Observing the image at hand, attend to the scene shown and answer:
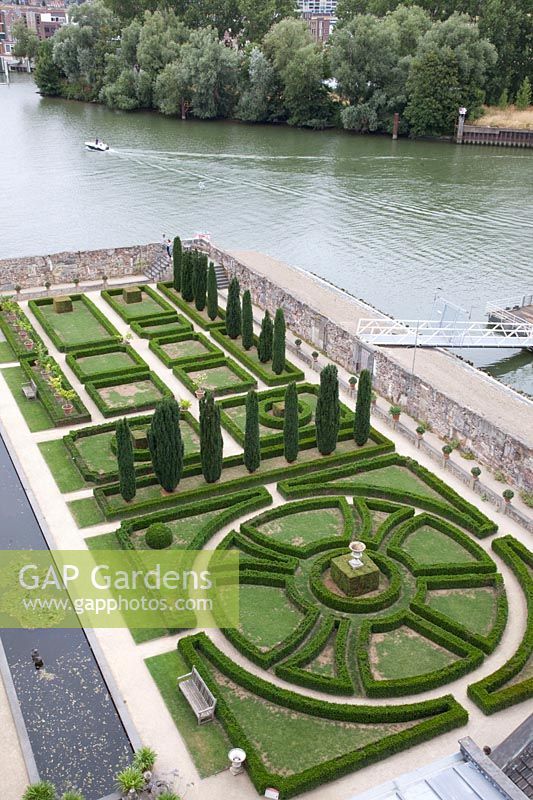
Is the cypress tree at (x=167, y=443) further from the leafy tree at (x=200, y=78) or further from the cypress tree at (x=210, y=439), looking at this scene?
the leafy tree at (x=200, y=78)

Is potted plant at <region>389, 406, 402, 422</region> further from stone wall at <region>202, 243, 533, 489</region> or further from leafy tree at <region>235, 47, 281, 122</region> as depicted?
leafy tree at <region>235, 47, 281, 122</region>

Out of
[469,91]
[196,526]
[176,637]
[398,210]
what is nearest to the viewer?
[176,637]

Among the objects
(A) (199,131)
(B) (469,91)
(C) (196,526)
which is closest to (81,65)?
(A) (199,131)

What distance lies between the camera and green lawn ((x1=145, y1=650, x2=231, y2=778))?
19.0 metres

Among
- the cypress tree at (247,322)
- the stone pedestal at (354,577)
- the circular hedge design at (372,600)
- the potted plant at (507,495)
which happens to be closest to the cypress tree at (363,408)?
the circular hedge design at (372,600)

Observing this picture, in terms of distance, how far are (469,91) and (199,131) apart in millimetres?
37545

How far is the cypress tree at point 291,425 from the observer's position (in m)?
31.6

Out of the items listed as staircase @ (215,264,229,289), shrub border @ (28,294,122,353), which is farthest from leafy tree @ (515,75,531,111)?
shrub border @ (28,294,122,353)

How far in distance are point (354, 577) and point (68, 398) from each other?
16.9 metres

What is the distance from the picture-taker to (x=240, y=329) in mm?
43625

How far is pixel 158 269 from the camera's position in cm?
5316

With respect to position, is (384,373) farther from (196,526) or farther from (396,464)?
(196,526)

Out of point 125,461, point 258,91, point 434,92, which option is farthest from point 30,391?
point 258,91

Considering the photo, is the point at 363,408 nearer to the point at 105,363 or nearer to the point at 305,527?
the point at 305,527
